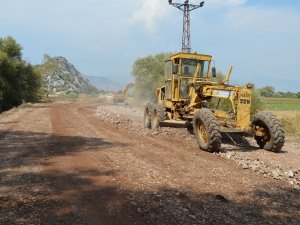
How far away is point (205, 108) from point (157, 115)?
11.5 feet

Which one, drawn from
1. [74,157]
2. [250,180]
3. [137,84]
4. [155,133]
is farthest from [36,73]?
[250,180]

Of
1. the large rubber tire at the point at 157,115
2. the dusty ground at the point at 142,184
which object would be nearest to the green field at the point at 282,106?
the large rubber tire at the point at 157,115

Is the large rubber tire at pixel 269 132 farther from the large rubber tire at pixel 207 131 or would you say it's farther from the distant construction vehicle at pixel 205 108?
the large rubber tire at pixel 207 131

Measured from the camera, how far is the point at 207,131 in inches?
409

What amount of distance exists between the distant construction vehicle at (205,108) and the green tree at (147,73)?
20.7 m

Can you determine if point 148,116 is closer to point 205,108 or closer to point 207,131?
point 205,108

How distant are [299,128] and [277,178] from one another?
10.1 metres

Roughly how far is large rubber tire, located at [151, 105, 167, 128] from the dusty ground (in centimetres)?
285

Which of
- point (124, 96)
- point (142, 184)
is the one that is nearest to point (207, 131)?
point (142, 184)

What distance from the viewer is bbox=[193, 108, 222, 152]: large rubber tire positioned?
10.2 metres

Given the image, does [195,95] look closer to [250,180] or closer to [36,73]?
[250,180]

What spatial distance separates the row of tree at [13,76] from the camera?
124 ft

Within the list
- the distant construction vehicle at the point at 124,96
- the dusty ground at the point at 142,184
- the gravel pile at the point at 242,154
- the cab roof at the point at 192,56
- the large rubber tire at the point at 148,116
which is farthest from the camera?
the distant construction vehicle at the point at 124,96

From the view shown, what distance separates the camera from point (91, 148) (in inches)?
414
